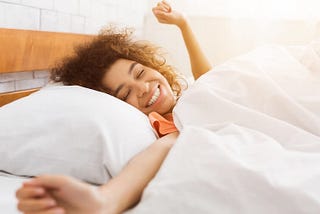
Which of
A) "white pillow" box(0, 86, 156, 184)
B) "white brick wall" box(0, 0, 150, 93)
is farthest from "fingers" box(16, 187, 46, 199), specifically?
"white brick wall" box(0, 0, 150, 93)

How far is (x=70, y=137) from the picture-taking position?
77 cm

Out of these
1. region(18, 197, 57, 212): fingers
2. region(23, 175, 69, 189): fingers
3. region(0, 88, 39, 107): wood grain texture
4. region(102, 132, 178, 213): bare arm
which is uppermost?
region(23, 175, 69, 189): fingers

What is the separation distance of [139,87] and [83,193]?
23.8 inches

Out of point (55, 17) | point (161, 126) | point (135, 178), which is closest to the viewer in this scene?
point (135, 178)

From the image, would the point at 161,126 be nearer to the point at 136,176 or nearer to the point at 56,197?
the point at 136,176

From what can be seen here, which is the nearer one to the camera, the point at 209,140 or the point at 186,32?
the point at 209,140

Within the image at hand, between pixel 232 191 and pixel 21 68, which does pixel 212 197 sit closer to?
pixel 232 191

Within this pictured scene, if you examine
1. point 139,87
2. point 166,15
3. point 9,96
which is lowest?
point 9,96

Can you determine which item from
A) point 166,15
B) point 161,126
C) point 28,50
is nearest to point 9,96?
point 28,50

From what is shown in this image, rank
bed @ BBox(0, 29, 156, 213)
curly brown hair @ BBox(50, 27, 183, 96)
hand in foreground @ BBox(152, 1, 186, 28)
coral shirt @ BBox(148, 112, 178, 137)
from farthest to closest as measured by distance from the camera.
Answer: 1. hand in foreground @ BBox(152, 1, 186, 28)
2. curly brown hair @ BBox(50, 27, 183, 96)
3. coral shirt @ BBox(148, 112, 178, 137)
4. bed @ BBox(0, 29, 156, 213)

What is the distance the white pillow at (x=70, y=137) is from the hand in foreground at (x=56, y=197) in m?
0.19

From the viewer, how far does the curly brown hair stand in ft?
3.99

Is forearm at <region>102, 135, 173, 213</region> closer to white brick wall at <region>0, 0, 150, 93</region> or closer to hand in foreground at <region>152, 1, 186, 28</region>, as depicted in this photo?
white brick wall at <region>0, 0, 150, 93</region>

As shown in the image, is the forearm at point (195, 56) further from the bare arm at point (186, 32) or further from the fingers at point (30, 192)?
the fingers at point (30, 192)
